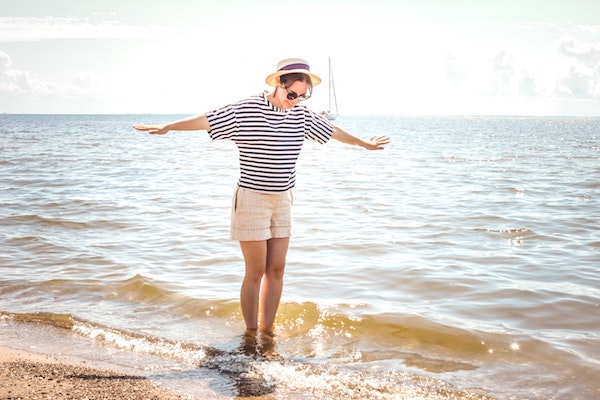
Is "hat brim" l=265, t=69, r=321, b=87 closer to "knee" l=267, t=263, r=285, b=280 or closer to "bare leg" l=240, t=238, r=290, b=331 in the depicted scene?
"bare leg" l=240, t=238, r=290, b=331

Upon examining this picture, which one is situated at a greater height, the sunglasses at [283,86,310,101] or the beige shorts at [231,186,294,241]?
the sunglasses at [283,86,310,101]

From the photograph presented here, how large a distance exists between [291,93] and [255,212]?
94 centimetres

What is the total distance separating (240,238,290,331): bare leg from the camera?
5035mm

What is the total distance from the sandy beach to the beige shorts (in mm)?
1298

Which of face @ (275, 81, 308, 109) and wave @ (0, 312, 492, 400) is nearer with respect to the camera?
wave @ (0, 312, 492, 400)

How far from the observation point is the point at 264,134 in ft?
15.2

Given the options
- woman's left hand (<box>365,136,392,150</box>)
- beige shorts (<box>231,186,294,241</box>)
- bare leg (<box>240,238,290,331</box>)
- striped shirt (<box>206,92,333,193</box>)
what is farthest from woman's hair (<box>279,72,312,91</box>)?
bare leg (<box>240,238,290,331</box>)

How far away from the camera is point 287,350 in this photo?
5211 mm

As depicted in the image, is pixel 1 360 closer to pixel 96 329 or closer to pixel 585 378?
pixel 96 329

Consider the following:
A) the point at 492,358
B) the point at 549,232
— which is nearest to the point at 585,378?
the point at 492,358

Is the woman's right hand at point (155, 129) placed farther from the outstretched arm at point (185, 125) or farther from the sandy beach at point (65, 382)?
the sandy beach at point (65, 382)

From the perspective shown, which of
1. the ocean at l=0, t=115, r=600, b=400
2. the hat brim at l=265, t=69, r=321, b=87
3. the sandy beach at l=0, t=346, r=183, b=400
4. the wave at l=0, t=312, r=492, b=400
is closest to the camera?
the sandy beach at l=0, t=346, r=183, b=400

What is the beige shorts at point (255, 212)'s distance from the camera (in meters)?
4.82

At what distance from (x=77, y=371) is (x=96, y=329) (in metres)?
1.25
